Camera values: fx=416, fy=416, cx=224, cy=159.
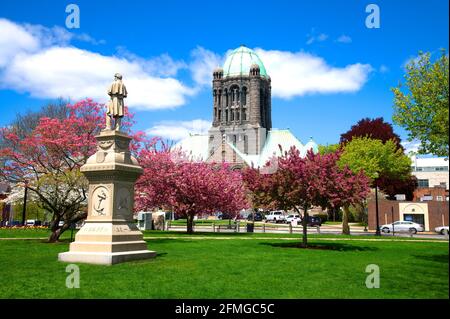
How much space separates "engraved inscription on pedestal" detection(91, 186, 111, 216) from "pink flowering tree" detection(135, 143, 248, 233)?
65.7 ft

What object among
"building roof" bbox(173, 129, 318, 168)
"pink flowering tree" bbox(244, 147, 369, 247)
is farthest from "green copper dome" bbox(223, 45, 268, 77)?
"pink flowering tree" bbox(244, 147, 369, 247)

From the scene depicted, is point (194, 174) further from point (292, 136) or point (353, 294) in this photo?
point (292, 136)

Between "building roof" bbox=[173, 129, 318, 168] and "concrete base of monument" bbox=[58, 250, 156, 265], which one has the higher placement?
"building roof" bbox=[173, 129, 318, 168]

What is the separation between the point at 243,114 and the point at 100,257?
10474cm

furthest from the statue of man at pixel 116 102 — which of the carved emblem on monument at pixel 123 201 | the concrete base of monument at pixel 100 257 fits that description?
the concrete base of monument at pixel 100 257

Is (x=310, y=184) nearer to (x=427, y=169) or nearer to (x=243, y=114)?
(x=427, y=169)

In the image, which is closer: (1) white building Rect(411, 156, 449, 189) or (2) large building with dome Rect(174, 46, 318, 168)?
(1) white building Rect(411, 156, 449, 189)

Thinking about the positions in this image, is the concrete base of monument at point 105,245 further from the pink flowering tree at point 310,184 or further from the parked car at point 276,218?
the parked car at point 276,218

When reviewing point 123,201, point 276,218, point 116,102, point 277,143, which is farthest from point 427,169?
point 123,201

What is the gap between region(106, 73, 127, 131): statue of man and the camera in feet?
51.3

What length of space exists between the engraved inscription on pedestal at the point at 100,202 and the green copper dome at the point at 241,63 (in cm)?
10463

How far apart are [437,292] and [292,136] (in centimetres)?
10847

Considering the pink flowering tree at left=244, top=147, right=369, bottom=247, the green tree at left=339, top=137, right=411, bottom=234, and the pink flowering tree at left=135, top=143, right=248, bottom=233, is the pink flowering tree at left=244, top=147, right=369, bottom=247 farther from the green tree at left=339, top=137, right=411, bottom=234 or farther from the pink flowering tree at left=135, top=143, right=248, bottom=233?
the green tree at left=339, top=137, right=411, bottom=234
